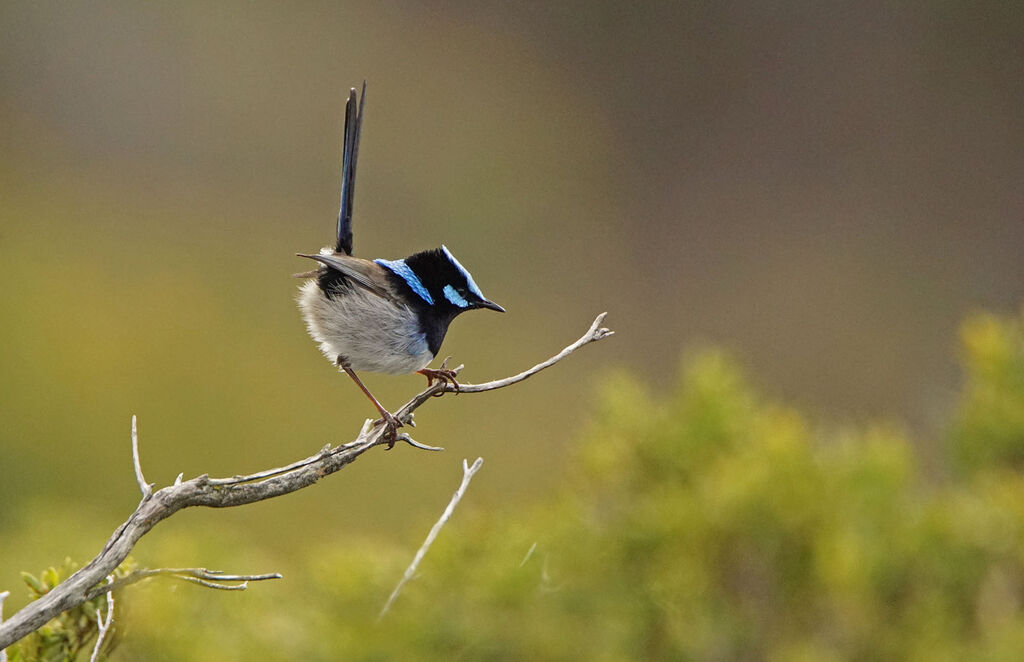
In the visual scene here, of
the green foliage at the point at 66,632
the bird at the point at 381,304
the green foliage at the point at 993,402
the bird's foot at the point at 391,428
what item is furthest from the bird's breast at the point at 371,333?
the green foliage at the point at 993,402

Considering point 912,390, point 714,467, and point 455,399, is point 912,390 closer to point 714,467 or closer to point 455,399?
point 455,399

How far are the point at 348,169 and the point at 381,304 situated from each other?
0.30 meters

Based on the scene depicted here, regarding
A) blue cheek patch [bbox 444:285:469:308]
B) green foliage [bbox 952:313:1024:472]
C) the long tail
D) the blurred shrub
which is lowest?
the blurred shrub

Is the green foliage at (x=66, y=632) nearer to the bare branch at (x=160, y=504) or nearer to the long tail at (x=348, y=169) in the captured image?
the bare branch at (x=160, y=504)

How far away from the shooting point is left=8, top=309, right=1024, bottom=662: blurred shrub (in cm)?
264

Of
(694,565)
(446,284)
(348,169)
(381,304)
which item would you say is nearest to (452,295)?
(446,284)

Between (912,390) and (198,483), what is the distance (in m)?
8.17

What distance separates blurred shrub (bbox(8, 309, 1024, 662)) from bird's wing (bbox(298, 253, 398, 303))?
74 cm

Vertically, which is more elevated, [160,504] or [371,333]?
[371,333]

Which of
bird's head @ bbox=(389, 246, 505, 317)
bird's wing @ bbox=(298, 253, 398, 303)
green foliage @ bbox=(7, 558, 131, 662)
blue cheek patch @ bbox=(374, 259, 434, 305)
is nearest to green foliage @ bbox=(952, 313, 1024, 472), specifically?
bird's head @ bbox=(389, 246, 505, 317)

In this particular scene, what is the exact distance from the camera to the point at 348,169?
2240 millimetres

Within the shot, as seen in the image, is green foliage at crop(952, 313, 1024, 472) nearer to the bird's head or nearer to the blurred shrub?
the blurred shrub

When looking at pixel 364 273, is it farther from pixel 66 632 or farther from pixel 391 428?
pixel 66 632

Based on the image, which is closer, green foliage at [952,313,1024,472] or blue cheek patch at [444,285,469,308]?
blue cheek patch at [444,285,469,308]
